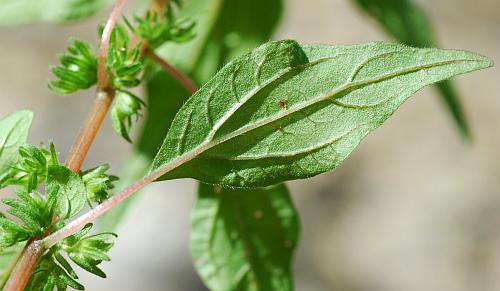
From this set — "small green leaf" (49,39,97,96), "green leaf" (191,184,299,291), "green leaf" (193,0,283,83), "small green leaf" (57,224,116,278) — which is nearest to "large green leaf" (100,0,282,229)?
"green leaf" (193,0,283,83)

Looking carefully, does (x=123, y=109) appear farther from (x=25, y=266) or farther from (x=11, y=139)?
(x=25, y=266)

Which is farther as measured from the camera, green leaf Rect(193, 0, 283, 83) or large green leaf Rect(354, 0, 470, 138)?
large green leaf Rect(354, 0, 470, 138)

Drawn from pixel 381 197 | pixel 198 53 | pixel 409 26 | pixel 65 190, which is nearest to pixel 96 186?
pixel 65 190

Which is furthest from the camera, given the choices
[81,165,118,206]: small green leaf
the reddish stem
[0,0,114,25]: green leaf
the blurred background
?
the blurred background

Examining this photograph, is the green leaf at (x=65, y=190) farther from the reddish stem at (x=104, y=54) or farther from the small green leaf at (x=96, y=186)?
the reddish stem at (x=104, y=54)

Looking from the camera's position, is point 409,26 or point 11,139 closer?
point 11,139

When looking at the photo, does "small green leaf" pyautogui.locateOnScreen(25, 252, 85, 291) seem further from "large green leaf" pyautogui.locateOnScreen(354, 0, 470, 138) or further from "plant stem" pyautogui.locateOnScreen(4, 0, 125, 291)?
"large green leaf" pyautogui.locateOnScreen(354, 0, 470, 138)
